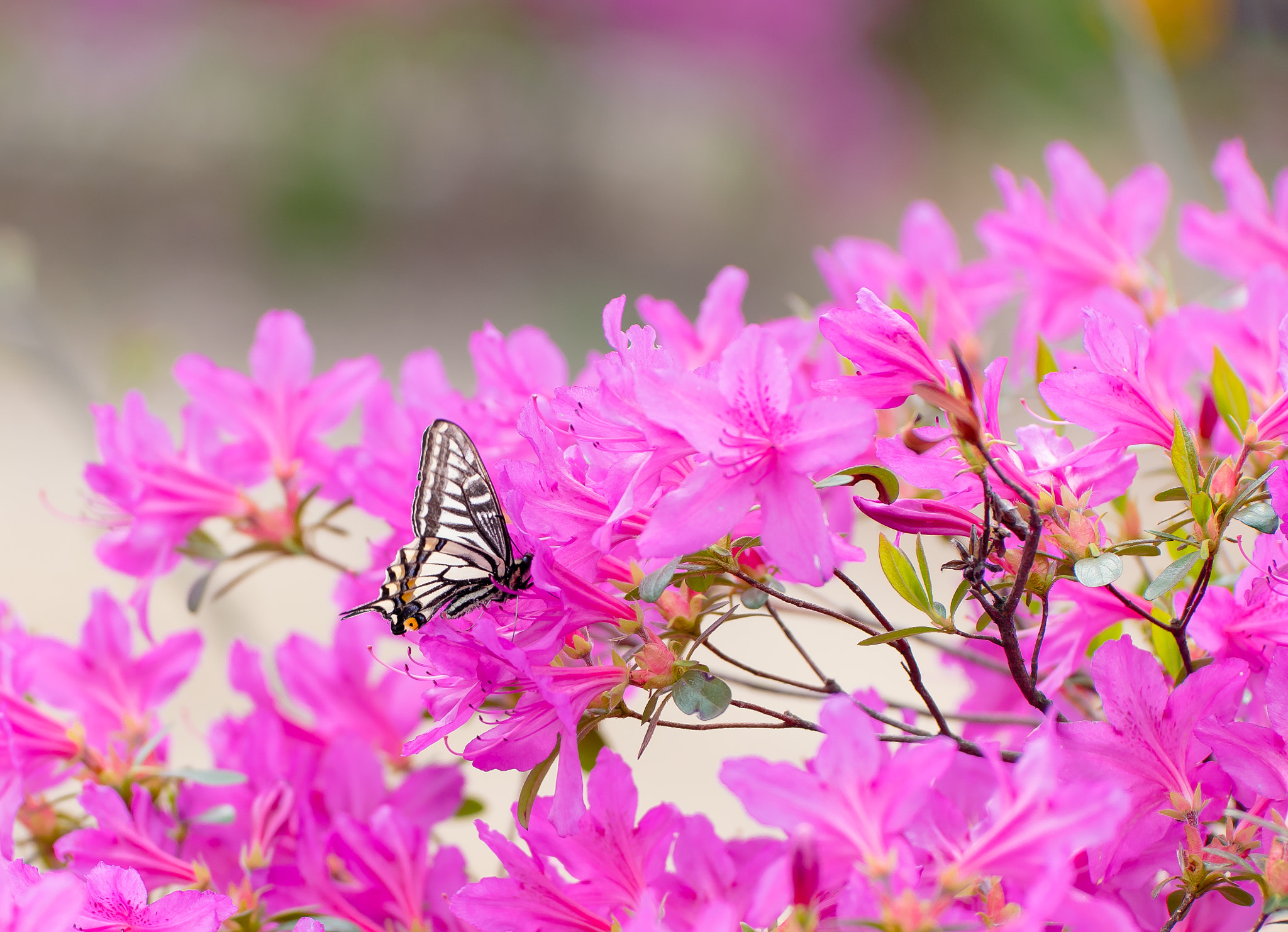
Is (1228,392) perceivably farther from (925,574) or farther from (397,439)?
(397,439)

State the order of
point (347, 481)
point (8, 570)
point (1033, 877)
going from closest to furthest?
point (1033, 877), point (347, 481), point (8, 570)

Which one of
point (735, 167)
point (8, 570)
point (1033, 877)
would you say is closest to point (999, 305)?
point (1033, 877)

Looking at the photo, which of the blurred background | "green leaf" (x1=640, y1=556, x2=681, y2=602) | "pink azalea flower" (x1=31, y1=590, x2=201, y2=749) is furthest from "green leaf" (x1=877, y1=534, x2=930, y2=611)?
the blurred background

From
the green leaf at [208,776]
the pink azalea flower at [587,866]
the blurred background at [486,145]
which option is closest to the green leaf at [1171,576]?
the pink azalea flower at [587,866]

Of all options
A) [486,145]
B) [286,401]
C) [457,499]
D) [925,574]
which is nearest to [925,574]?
[925,574]

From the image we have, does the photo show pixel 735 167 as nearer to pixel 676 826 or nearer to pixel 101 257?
pixel 101 257
